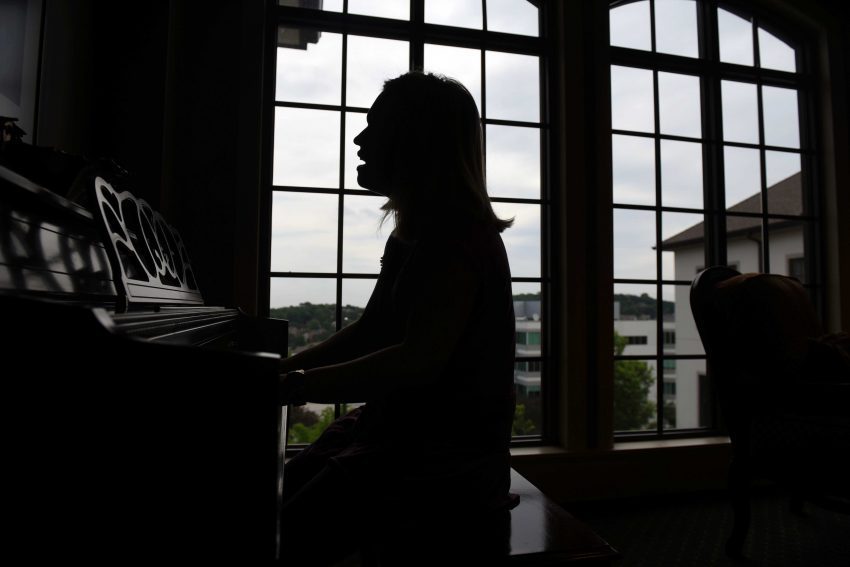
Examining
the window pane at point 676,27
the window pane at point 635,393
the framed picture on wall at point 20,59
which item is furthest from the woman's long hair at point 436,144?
the window pane at point 676,27

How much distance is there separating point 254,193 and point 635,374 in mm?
2437

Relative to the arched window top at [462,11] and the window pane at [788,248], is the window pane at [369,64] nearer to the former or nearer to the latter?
the arched window top at [462,11]

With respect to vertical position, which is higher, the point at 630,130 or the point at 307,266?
the point at 630,130

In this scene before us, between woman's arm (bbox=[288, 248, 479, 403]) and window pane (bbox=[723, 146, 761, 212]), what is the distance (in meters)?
3.00

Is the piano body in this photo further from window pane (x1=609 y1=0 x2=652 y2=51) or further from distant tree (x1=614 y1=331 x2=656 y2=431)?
window pane (x1=609 y1=0 x2=652 y2=51)

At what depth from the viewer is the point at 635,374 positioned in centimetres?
285

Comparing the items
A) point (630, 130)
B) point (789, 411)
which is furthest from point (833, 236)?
point (789, 411)

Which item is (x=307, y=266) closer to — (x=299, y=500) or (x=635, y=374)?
(x=299, y=500)

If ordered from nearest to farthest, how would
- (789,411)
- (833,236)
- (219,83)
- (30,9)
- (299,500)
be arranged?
(299,500) < (30,9) < (789,411) < (219,83) < (833,236)

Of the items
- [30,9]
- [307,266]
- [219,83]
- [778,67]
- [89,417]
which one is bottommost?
[89,417]

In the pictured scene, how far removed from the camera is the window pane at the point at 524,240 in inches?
108

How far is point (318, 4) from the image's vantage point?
2.54 meters

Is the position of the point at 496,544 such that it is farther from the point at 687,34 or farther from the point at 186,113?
the point at 687,34

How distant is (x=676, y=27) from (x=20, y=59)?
348 cm
